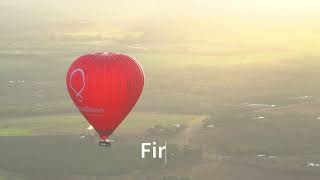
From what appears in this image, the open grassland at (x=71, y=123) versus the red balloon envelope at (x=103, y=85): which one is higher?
the red balloon envelope at (x=103, y=85)

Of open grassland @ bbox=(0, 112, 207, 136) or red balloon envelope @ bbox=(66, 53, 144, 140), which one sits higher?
red balloon envelope @ bbox=(66, 53, 144, 140)

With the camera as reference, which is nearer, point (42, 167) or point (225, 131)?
point (42, 167)

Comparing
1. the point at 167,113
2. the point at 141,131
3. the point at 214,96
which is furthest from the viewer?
the point at 214,96

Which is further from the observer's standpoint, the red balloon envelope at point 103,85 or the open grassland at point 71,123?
the open grassland at point 71,123

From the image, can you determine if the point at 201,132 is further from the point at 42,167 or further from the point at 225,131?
the point at 42,167

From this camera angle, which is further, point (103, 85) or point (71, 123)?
point (71, 123)

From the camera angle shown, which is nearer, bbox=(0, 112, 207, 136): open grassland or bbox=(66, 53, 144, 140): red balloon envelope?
bbox=(66, 53, 144, 140): red balloon envelope

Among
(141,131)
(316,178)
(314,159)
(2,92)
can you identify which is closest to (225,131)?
(141,131)

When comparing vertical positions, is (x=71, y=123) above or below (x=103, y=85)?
below
